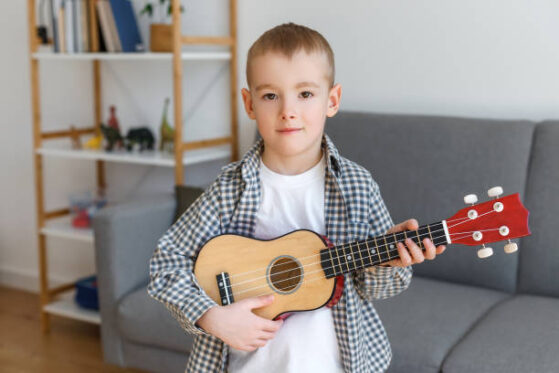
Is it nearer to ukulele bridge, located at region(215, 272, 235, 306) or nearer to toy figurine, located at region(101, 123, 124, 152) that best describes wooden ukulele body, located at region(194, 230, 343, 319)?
ukulele bridge, located at region(215, 272, 235, 306)

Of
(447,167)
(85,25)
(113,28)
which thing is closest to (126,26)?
(113,28)

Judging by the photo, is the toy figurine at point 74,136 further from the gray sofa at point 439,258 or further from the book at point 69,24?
the gray sofa at point 439,258

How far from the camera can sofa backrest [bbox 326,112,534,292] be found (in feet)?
6.53

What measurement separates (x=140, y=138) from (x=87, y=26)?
0.49 m

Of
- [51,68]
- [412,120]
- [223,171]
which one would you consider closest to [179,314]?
[223,171]

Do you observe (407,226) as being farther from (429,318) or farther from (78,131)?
(78,131)

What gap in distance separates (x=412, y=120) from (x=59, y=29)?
58.0 inches

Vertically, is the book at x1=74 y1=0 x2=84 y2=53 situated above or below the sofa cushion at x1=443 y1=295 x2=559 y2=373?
above

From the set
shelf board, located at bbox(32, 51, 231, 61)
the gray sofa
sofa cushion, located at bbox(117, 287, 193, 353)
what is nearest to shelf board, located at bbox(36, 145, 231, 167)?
the gray sofa

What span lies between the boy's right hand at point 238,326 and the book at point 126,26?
5.80ft

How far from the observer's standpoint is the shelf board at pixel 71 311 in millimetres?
2672

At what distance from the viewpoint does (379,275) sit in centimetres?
119

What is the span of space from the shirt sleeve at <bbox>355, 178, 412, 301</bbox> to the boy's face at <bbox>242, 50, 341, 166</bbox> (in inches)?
6.7

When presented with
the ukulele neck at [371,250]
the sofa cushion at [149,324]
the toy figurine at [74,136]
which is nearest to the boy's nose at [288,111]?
the ukulele neck at [371,250]
